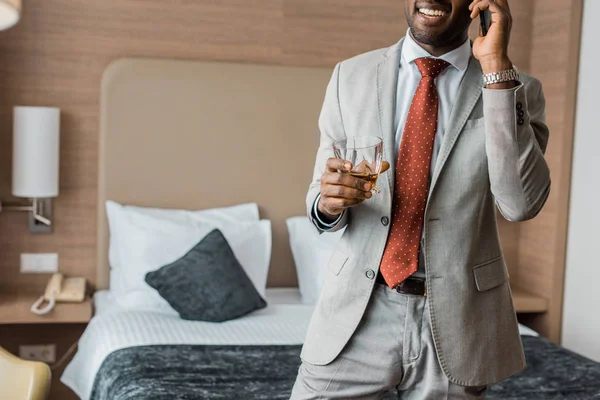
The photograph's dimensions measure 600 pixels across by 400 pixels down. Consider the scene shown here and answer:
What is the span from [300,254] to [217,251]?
1.57 feet

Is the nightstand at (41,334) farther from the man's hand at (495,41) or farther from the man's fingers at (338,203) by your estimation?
the man's hand at (495,41)

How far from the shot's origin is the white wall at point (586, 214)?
148 inches

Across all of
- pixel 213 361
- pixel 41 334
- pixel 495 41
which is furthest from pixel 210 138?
pixel 495 41

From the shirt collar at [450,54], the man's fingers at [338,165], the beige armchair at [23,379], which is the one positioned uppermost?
the shirt collar at [450,54]

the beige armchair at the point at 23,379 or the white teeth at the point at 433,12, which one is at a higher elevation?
the white teeth at the point at 433,12

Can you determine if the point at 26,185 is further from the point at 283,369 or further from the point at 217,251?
the point at 283,369

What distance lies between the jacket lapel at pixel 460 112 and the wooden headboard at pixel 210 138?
2142mm

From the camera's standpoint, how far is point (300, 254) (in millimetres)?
3721

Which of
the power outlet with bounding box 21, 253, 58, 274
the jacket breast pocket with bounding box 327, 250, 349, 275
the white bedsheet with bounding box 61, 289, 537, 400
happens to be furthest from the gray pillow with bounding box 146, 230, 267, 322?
the jacket breast pocket with bounding box 327, 250, 349, 275

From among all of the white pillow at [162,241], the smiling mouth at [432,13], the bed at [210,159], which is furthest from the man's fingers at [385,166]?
the white pillow at [162,241]

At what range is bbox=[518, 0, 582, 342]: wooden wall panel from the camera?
3.89 metres

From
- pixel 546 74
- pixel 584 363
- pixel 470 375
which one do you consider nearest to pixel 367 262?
pixel 470 375

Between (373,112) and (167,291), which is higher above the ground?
(373,112)

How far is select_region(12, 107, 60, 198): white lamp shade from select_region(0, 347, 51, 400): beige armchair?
1337 mm
